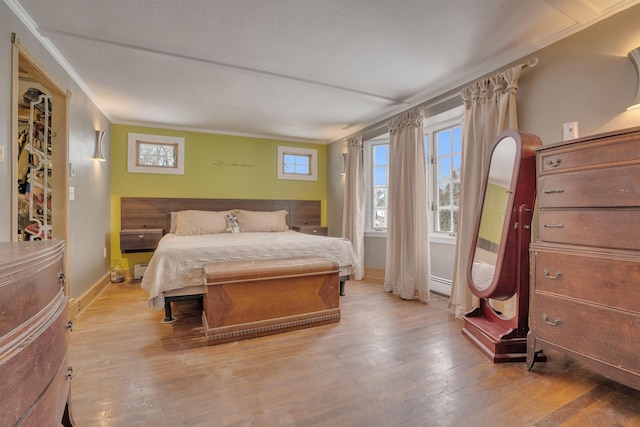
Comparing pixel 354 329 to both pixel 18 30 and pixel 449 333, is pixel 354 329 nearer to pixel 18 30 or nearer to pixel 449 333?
pixel 449 333

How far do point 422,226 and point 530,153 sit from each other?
Answer: 144 centimetres

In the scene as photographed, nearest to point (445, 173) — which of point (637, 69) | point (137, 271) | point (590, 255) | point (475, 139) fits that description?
point (475, 139)

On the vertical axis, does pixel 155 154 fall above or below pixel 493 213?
above

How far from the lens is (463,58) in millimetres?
2504

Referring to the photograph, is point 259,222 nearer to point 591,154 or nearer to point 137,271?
point 137,271

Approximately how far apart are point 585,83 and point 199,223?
4.28m

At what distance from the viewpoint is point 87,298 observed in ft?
10.0

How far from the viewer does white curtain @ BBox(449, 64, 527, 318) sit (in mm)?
2402

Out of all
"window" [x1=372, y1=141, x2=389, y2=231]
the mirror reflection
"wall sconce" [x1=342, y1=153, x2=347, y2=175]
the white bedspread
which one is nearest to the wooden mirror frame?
the mirror reflection

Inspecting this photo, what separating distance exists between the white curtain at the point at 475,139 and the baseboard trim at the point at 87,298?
11.7ft

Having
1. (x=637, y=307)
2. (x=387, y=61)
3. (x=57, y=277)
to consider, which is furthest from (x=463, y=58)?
(x=57, y=277)

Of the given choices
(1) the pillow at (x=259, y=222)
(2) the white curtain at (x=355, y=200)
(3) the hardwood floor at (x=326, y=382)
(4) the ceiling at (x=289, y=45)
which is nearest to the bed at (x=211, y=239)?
(1) the pillow at (x=259, y=222)

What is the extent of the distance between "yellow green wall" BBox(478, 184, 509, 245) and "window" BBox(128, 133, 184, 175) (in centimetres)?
427

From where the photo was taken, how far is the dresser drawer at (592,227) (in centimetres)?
142
